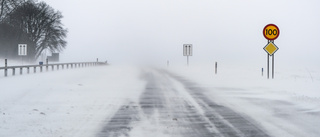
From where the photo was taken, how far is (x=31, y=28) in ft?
189

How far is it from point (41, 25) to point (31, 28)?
183 cm

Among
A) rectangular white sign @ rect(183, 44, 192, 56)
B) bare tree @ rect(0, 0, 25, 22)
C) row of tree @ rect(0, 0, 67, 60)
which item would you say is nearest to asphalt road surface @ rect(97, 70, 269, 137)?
rectangular white sign @ rect(183, 44, 192, 56)

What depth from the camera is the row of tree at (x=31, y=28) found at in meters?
53.8

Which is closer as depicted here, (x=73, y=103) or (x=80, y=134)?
(x=80, y=134)

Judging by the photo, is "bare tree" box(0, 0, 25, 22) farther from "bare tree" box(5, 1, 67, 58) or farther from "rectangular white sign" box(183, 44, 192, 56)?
"rectangular white sign" box(183, 44, 192, 56)

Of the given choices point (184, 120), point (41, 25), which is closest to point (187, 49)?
point (41, 25)

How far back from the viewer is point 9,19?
54.7 m

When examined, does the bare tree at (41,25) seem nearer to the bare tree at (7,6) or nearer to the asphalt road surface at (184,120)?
the bare tree at (7,6)

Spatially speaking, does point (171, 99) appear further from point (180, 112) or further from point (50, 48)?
point (50, 48)

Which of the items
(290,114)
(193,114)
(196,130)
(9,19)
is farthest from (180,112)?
(9,19)

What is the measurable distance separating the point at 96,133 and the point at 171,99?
5.60 meters

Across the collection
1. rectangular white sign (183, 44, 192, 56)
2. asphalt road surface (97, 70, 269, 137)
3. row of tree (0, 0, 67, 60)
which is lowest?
asphalt road surface (97, 70, 269, 137)

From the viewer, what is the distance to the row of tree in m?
53.8

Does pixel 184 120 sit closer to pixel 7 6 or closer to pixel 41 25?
pixel 7 6
